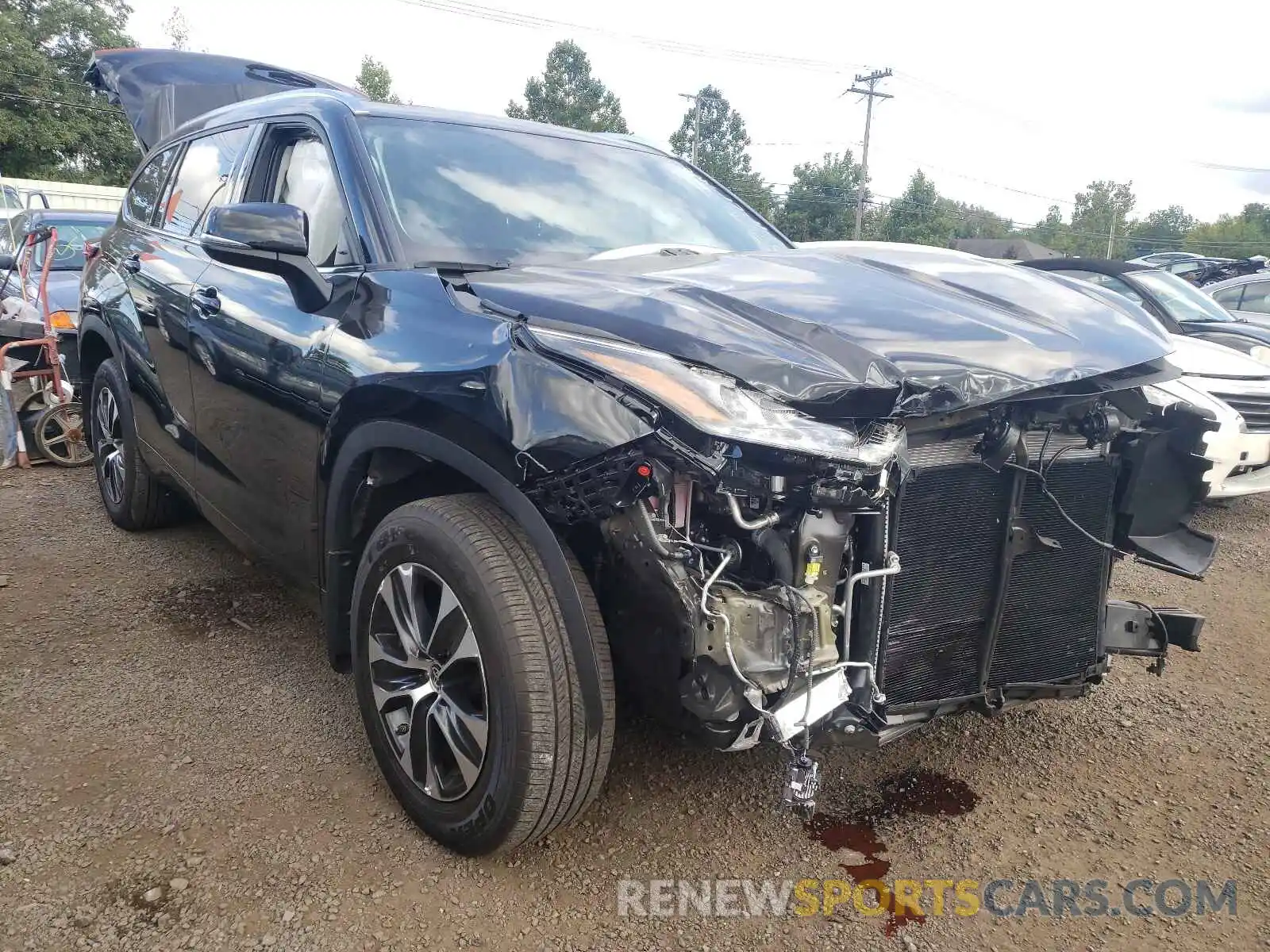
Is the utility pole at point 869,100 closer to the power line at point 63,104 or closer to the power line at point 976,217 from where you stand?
the power line at point 976,217

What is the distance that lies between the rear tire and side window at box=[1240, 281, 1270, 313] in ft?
39.2

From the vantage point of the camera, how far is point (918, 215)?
193 feet

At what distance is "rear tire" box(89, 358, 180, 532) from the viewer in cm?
430

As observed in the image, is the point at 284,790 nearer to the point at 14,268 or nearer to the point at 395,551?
the point at 395,551

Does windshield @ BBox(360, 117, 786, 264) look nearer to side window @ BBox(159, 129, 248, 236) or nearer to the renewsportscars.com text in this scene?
side window @ BBox(159, 129, 248, 236)

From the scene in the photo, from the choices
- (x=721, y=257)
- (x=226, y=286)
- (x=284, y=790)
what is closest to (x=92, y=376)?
(x=226, y=286)

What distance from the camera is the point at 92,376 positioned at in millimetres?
4801

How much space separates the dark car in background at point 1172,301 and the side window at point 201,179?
5.48 m

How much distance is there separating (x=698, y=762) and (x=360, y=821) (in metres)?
0.99

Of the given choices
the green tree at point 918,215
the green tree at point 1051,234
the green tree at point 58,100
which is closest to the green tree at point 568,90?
the green tree at point 918,215

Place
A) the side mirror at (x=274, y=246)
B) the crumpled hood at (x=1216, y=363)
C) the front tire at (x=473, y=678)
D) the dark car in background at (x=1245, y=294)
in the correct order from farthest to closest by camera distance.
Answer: the dark car in background at (x=1245, y=294) < the crumpled hood at (x=1216, y=363) < the side mirror at (x=274, y=246) < the front tire at (x=473, y=678)

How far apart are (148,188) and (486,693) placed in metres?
3.70

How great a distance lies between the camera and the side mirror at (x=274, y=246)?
2400 mm

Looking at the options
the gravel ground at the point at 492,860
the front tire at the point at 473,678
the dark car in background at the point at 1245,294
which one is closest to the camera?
the front tire at the point at 473,678
